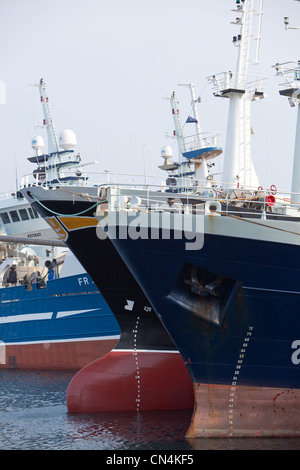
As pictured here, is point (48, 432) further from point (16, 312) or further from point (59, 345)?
point (16, 312)

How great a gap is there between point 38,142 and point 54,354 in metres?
13.8

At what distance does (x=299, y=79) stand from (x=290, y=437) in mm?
8083

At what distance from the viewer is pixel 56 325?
24.7 metres

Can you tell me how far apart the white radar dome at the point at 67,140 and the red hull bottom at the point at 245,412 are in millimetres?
21583

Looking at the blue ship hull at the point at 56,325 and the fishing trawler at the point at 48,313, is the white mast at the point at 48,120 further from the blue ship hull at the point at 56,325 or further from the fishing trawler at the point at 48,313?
the blue ship hull at the point at 56,325

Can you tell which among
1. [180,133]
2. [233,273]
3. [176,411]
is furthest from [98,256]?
[180,133]

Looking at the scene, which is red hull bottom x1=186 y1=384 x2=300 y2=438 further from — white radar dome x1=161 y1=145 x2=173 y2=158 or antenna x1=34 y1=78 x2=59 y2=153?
white radar dome x1=161 y1=145 x2=173 y2=158

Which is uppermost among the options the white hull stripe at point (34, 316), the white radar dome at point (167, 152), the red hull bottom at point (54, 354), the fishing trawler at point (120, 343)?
the white radar dome at point (167, 152)

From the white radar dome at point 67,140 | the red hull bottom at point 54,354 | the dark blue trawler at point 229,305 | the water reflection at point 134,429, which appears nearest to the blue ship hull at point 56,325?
the red hull bottom at point 54,354

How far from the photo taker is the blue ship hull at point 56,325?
23078 mm

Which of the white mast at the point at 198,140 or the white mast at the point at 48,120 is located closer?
the white mast at the point at 198,140

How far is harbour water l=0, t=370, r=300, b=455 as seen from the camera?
1312cm

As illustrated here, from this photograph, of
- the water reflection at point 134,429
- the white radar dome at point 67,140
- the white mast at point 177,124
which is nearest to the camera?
the water reflection at point 134,429

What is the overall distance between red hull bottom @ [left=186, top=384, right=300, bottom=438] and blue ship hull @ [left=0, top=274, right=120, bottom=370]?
927 cm
